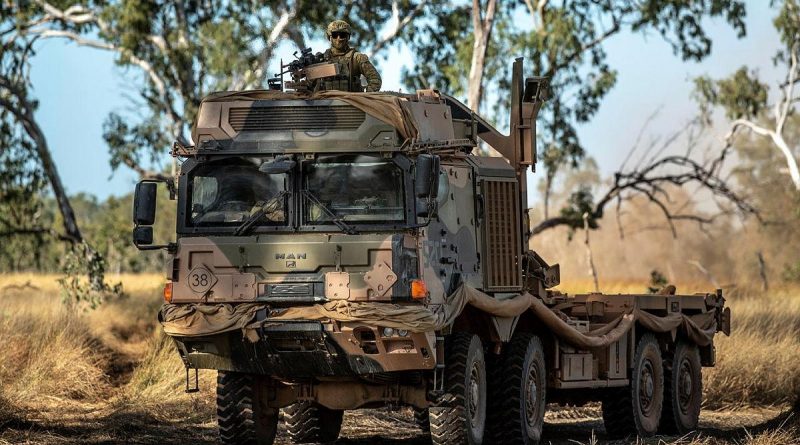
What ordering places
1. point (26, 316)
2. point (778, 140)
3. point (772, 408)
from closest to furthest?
point (772, 408)
point (26, 316)
point (778, 140)

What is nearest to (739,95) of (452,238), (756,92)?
(756,92)

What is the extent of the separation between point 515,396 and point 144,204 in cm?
392

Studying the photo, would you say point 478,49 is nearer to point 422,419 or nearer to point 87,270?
point 87,270

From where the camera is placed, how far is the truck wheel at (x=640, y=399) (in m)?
16.9

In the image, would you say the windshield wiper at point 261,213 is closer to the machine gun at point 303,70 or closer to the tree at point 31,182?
the machine gun at point 303,70

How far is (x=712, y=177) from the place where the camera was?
35031 millimetres

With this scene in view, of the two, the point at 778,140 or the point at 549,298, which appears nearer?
the point at 549,298

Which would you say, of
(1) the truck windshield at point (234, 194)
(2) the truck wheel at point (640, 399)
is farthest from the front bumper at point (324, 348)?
(2) the truck wheel at point (640, 399)

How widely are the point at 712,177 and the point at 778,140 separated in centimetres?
1034

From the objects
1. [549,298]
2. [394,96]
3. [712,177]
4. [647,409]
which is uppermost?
[712,177]

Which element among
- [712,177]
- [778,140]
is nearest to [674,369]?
[712,177]

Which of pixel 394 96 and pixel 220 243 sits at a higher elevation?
pixel 394 96

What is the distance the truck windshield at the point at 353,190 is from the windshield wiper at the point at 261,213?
228 mm

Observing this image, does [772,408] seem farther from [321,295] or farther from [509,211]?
[321,295]
